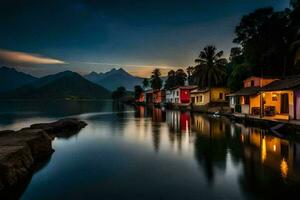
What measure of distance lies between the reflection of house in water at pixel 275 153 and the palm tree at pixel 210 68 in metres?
34.6

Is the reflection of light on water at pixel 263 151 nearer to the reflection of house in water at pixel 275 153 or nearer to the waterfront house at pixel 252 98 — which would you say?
the reflection of house in water at pixel 275 153

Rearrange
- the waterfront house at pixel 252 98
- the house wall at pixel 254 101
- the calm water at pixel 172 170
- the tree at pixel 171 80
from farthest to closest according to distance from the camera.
→ 1. the tree at pixel 171 80
2. the house wall at pixel 254 101
3. the waterfront house at pixel 252 98
4. the calm water at pixel 172 170

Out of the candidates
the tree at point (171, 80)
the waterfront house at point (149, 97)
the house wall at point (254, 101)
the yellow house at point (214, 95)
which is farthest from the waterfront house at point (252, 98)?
the waterfront house at point (149, 97)

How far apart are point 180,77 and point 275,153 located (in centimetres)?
9679

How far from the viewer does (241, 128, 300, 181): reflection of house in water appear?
13186mm

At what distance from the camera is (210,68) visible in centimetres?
5741

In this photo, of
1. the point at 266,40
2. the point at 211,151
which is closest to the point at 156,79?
the point at 266,40

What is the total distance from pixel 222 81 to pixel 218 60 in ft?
16.8

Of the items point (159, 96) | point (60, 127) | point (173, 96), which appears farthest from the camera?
point (159, 96)

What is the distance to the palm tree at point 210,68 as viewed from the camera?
2249 inches

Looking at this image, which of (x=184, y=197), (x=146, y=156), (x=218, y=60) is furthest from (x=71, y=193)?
(x=218, y=60)

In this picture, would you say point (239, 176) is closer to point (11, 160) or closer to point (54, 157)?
point (11, 160)

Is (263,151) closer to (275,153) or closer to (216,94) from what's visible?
(275,153)

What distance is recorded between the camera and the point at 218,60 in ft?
190
